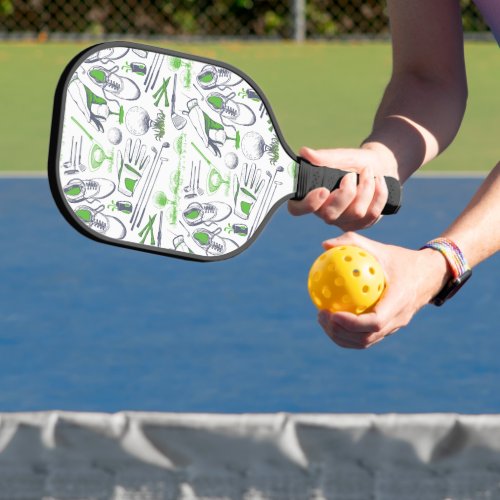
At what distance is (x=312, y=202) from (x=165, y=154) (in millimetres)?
256

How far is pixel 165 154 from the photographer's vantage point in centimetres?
231

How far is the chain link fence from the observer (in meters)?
12.9

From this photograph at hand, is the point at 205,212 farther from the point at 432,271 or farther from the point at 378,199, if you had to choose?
the point at 432,271

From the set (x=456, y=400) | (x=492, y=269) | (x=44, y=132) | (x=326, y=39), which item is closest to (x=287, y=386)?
(x=456, y=400)

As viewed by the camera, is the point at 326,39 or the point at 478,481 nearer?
the point at 478,481

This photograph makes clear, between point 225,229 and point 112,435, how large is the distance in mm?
391

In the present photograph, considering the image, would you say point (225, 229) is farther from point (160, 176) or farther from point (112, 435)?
point (112, 435)

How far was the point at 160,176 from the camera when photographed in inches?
90.6

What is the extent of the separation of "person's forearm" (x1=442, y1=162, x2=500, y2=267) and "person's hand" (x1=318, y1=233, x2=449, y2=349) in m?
0.08

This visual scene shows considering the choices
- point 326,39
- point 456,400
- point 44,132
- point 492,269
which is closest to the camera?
point 456,400

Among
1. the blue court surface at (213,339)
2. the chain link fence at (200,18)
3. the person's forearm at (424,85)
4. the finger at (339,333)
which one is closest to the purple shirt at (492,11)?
the person's forearm at (424,85)

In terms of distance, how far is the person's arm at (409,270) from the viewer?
6.61 ft

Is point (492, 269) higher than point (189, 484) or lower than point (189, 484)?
lower

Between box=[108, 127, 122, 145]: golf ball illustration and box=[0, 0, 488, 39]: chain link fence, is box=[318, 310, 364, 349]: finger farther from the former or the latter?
box=[0, 0, 488, 39]: chain link fence
